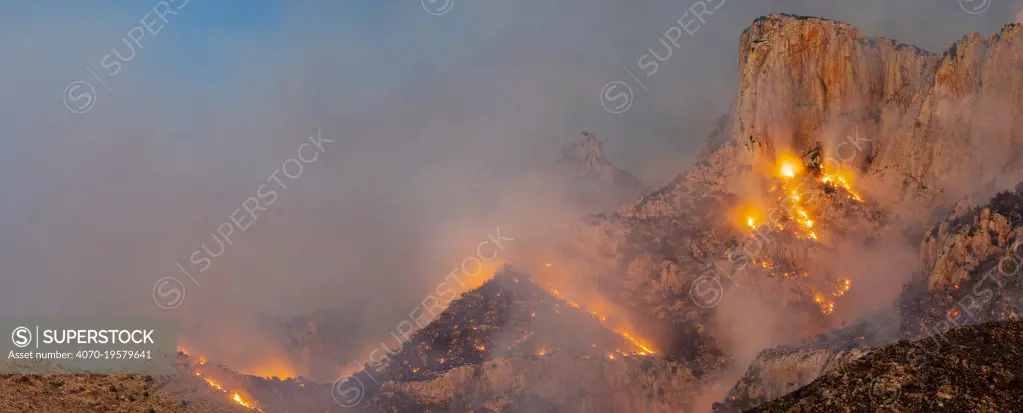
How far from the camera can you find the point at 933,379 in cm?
2156

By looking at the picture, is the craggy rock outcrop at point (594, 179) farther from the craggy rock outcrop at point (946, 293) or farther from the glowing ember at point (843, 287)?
the craggy rock outcrop at point (946, 293)

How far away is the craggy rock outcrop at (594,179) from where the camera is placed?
102 m

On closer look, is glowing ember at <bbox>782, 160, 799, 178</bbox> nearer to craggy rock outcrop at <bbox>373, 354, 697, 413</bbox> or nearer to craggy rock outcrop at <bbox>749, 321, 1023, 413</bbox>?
craggy rock outcrop at <bbox>373, 354, 697, 413</bbox>

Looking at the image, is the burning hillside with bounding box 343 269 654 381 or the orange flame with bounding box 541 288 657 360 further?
the orange flame with bounding box 541 288 657 360

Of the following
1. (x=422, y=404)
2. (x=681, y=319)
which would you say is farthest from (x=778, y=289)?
(x=422, y=404)

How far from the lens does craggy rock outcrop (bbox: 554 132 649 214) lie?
336 feet

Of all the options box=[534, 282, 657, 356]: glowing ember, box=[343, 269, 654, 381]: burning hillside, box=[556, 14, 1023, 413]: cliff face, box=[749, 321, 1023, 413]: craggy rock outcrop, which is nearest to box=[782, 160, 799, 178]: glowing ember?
box=[556, 14, 1023, 413]: cliff face

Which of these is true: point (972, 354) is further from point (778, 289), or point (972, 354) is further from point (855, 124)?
point (855, 124)

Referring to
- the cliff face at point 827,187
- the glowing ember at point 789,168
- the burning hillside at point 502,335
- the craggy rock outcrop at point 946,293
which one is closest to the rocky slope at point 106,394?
the burning hillside at point 502,335

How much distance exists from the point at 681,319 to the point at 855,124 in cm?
2548

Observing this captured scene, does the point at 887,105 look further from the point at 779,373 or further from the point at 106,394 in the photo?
the point at 106,394

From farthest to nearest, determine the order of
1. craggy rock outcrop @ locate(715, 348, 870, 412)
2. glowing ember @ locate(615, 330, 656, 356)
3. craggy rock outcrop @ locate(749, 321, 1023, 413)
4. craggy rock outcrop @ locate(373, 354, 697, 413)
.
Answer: glowing ember @ locate(615, 330, 656, 356) < craggy rock outcrop @ locate(373, 354, 697, 413) < craggy rock outcrop @ locate(715, 348, 870, 412) < craggy rock outcrop @ locate(749, 321, 1023, 413)

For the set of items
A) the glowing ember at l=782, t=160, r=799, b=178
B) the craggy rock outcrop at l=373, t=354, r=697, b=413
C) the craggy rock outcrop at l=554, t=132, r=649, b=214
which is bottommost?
the craggy rock outcrop at l=373, t=354, r=697, b=413

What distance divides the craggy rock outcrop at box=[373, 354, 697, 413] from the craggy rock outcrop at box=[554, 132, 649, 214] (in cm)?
3313
